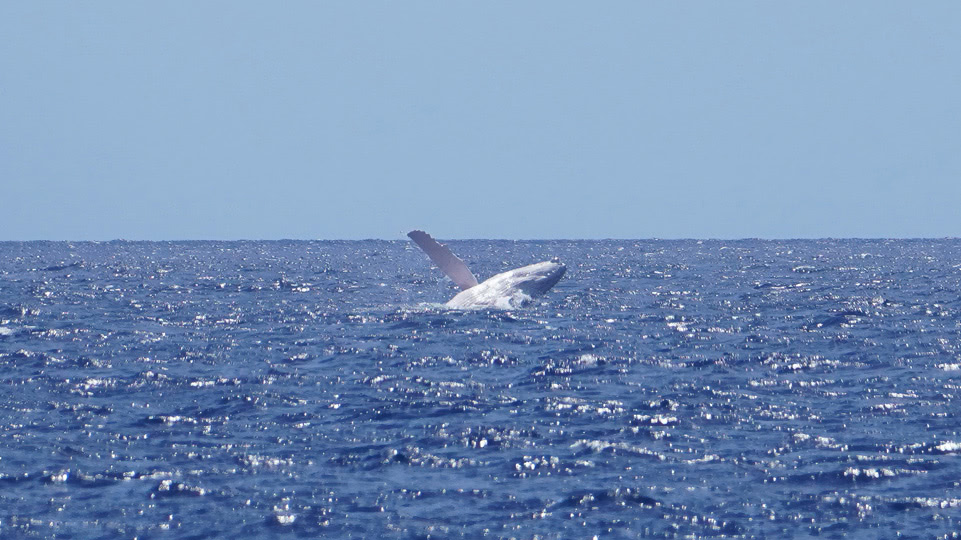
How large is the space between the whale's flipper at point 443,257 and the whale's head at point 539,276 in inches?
49.4

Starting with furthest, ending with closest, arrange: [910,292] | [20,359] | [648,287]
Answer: [648,287] < [910,292] < [20,359]

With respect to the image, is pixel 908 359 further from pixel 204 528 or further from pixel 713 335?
pixel 204 528

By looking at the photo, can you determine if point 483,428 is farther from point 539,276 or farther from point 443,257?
point 539,276

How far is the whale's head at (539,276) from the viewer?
27.8 meters

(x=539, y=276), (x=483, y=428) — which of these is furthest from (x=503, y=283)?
(x=483, y=428)

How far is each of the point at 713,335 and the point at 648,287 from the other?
64.7 feet

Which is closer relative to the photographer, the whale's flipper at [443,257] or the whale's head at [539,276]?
the whale's flipper at [443,257]

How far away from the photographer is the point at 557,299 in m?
35.6

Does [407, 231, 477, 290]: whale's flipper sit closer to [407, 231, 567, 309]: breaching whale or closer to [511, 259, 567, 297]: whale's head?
[407, 231, 567, 309]: breaching whale

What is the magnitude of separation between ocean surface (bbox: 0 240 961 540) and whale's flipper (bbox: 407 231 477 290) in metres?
1.04

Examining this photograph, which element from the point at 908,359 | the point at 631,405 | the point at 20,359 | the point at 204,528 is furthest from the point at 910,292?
the point at 204,528

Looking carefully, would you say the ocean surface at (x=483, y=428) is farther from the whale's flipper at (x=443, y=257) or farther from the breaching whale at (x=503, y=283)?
the whale's flipper at (x=443, y=257)

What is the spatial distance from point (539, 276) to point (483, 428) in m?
13.7

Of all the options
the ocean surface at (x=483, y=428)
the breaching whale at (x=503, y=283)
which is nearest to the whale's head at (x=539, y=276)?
the breaching whale at (x=503, y=283)
